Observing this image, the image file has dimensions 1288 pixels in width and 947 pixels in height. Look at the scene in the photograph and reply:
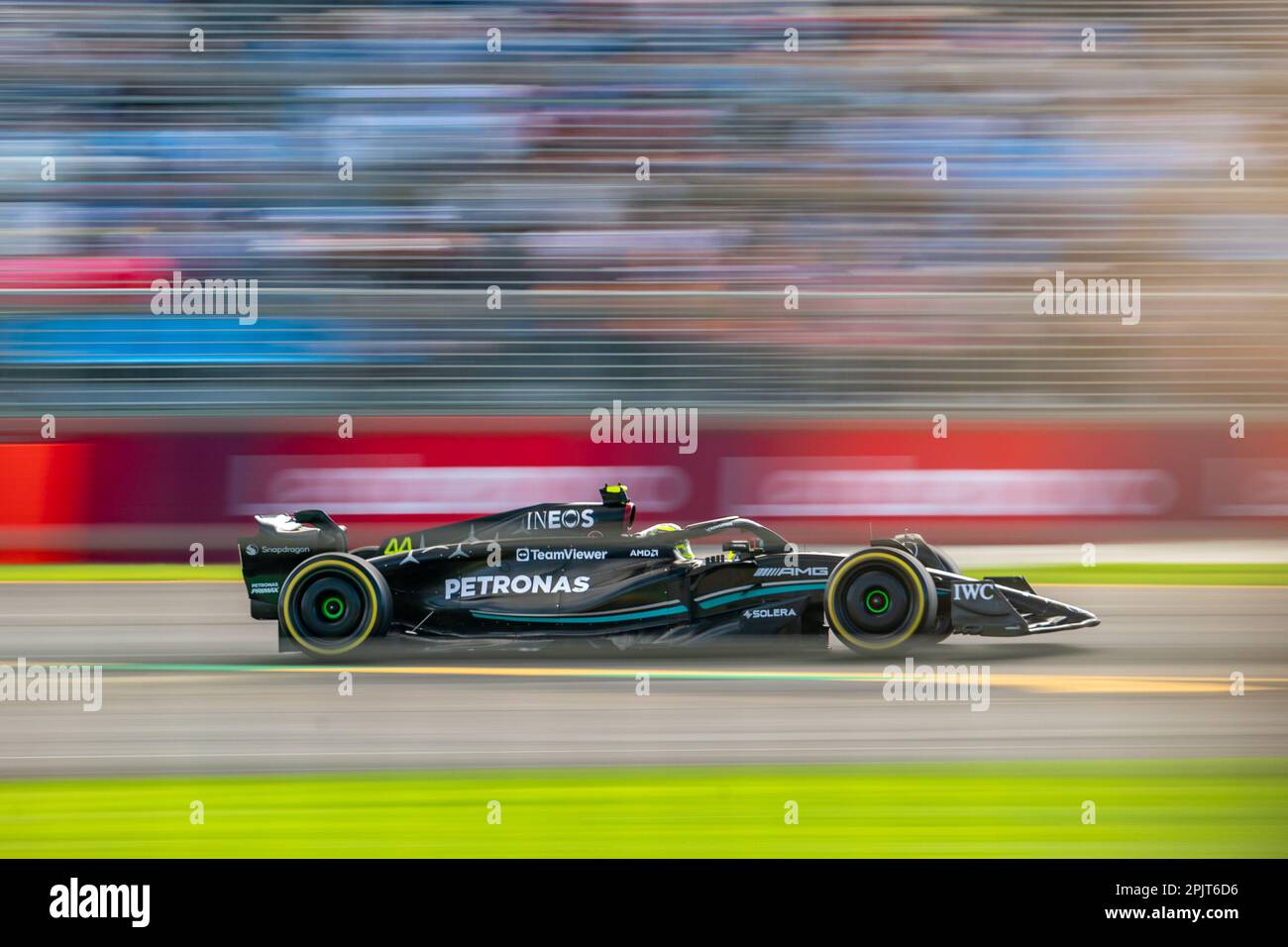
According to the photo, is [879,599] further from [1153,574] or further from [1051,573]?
[1153,574]

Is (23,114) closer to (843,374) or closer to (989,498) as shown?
(843,374)

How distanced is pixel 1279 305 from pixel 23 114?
11.0 meters

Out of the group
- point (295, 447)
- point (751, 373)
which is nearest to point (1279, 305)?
point (751, 373)

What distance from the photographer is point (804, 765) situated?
4691 millimetres

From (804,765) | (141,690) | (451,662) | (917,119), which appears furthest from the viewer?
(917,119)

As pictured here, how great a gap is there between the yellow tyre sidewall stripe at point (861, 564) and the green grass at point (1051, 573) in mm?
3704

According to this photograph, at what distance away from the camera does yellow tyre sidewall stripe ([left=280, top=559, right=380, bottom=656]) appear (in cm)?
623

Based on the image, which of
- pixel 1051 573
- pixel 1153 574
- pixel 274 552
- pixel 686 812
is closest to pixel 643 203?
pixel 1051 573

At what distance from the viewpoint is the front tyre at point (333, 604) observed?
6.24 meters

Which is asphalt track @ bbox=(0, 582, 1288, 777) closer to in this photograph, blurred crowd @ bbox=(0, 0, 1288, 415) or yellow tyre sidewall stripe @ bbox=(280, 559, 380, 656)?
yellow tyre sidewall stripe @ bbox=(280, 559, 380, 656)

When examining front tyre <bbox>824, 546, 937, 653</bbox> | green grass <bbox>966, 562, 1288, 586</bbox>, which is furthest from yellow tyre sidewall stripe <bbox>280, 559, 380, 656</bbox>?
green grass <bbox>966, 562, 1288, 586</bbox>

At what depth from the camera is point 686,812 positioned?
4191mm

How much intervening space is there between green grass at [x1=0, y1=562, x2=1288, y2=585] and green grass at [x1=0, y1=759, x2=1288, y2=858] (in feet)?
16.2

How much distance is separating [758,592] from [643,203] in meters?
7.06
